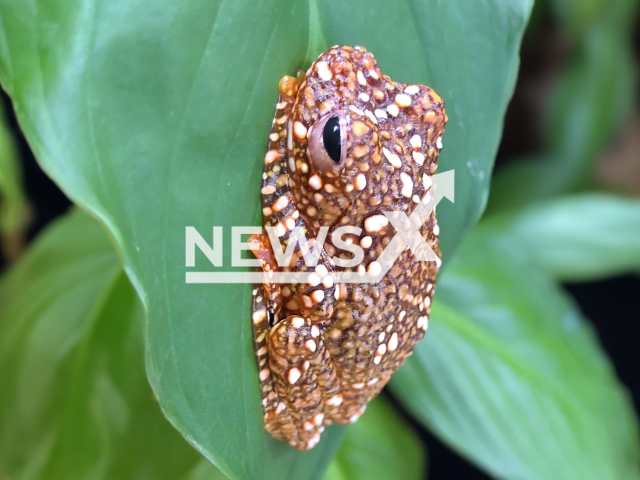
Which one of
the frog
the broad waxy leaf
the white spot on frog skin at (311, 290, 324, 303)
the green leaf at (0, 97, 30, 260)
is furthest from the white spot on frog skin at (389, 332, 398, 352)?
the green leaf at (0, 97, 30, 260)

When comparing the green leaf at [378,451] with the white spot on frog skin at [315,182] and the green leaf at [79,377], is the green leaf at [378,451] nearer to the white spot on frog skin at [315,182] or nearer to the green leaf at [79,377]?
the green leaf at [79,377]

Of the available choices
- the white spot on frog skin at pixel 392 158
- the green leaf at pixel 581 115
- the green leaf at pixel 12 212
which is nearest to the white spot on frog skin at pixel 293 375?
the white spot on frog skin at pixel 392 158

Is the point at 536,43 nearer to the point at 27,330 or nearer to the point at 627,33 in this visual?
the point at 627,33

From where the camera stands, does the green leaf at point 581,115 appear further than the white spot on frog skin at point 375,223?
Yes

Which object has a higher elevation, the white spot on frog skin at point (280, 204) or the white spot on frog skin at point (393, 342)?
the white spot on frog skin at point (280, 204)

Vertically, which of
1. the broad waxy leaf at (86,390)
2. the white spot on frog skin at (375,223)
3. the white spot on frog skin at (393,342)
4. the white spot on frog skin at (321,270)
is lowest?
the broad waxy leaf at (86,390)

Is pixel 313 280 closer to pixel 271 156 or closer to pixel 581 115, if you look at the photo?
pixel 271 156

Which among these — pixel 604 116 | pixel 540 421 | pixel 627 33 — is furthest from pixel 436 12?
pixel 627 33

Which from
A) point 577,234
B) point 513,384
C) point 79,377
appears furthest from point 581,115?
point 79,377
